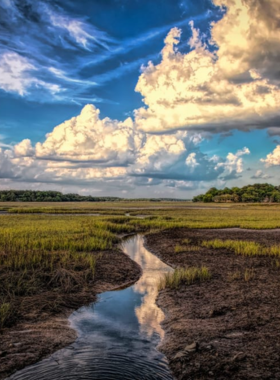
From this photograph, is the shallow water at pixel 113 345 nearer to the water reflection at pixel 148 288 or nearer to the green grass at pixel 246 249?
the water reflection at pixel 148 288

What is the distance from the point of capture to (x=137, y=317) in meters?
10.5

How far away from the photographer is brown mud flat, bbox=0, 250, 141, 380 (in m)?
7.36

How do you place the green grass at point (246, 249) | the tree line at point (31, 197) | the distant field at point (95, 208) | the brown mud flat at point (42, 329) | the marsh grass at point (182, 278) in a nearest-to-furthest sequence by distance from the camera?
1. the brown mud flat at point (42, 329)
2. the marsh grass at point (182, 278)
3. the green grass at point (246, 249)
4. the distant field at point (95, 208)
5. the tree line at point (31, 197)

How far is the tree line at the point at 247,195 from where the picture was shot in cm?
17100

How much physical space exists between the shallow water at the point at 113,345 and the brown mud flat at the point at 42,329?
26cm

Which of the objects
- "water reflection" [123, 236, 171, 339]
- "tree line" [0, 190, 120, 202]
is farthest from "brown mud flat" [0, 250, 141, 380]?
"tree line" [0, 190, 120, 202]

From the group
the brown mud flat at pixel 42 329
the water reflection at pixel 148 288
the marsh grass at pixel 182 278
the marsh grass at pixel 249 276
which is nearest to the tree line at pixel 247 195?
the water reflection at pixel 148 288

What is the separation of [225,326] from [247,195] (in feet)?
555

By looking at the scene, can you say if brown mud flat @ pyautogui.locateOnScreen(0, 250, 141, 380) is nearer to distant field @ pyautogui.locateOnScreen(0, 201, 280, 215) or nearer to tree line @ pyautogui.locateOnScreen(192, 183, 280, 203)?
distant field @ pyautogui.locateOnScreen(0, 201, 280, 215)

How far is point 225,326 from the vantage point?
889 cm

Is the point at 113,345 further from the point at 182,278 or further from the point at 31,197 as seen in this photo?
the point at 31,197

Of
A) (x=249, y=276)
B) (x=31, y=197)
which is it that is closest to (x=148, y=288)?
(x=249, y=276)

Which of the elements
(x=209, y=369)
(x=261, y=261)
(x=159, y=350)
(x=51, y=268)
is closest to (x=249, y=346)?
(x=209, y=369)

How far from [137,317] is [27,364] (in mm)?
4102
